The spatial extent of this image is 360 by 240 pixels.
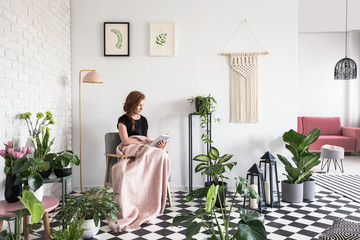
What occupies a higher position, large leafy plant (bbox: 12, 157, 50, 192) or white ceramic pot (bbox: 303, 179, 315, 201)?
large leafy plant (bbox: 12, 157, 50, 192)

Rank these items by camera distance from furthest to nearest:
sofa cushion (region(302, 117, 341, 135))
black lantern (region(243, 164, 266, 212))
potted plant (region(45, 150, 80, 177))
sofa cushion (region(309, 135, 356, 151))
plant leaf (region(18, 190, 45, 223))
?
sofa cushion (region(302, 117, 341, 135))
sofa cushion (region(309, 135, 356, 151))
black lantern (region(243, 164, 266, 212))
potted plant (region(45, 150, 80, 177))
plant leaf (region(18, 190, 45, 223))

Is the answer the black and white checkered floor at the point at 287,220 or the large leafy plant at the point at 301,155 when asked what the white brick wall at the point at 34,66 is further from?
the large leafy plant at the point at 301,155

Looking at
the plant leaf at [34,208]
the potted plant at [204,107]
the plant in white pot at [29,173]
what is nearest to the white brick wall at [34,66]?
the plant in white pot at [29,173]

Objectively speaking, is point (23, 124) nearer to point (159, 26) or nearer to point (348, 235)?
point (159, 26)

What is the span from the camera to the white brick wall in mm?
2744

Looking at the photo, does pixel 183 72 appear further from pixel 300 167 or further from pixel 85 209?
pixel 85 209

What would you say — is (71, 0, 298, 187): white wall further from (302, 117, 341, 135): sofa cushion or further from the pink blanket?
(302, 117, 341, 135): sofa cushion

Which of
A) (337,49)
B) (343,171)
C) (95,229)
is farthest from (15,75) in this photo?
(337,49)

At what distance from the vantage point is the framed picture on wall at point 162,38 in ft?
14.6

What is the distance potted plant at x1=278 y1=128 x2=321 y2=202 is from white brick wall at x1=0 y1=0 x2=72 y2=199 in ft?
9.22

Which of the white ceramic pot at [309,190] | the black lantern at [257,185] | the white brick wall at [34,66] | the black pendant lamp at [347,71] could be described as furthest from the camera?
the black pendant lamp at [347,71]

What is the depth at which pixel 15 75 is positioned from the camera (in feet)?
9.46

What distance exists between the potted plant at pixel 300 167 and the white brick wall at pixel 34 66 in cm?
281

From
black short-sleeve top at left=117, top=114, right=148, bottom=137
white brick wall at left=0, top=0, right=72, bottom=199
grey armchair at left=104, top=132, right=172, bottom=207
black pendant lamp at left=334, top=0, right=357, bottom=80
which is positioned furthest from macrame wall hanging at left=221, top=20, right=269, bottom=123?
black pendant lamp at left=334, top=0, right=357, bottom=80
